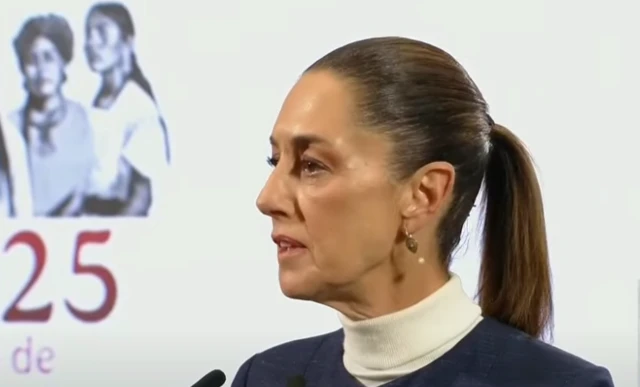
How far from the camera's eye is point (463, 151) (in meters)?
0.98

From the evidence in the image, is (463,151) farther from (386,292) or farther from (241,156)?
(241,156)

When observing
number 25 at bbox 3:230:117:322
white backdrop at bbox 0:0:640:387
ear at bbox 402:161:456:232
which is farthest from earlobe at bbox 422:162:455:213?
number 25 at bbox 3:230:117:322

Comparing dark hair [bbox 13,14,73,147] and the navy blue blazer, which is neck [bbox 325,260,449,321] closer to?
the navy blue blazer

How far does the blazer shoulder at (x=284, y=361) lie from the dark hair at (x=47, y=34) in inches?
19.2

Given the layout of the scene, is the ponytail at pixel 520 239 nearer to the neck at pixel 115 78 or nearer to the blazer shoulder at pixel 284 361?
the blazer shoulder at pixel 284 361

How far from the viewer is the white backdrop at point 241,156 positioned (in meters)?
1.36

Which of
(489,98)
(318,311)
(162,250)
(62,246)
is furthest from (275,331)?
(489,98)

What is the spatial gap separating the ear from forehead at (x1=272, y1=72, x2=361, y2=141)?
7cm

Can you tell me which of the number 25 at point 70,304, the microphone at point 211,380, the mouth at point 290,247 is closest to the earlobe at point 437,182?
the mouth at point 290,247

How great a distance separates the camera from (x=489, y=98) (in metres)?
1.38

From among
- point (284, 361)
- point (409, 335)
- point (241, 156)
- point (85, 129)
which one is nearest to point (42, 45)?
point (85, 129)

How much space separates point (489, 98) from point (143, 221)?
447 mm

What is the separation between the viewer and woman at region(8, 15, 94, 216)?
1.38m

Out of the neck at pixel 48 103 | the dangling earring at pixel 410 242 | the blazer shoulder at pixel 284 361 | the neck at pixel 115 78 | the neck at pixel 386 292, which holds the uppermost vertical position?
the neck at pixel 115 78
